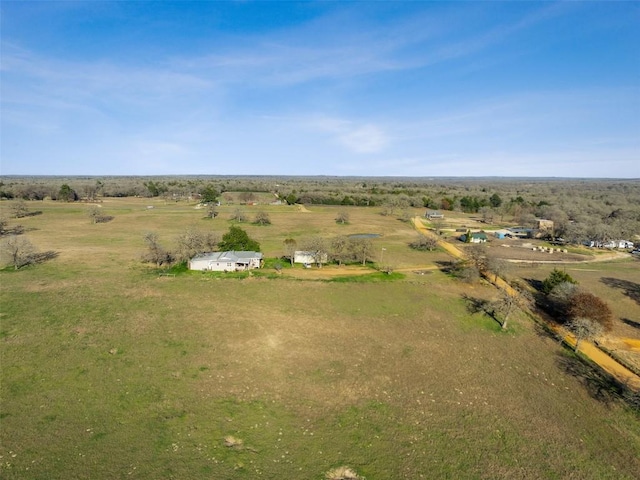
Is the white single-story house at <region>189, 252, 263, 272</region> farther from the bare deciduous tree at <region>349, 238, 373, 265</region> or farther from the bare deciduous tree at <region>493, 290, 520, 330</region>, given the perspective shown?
the bare deciduous tree at <region>493, 290, 520, 330</region>

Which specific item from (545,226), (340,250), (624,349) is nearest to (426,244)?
(340,250)

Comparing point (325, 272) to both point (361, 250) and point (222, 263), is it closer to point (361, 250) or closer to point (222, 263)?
point (361, 250)

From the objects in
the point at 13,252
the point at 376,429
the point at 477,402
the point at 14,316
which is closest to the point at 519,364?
the point at 477,402

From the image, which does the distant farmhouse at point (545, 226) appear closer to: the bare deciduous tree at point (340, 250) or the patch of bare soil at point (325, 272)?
the patch of bare soil at point (325, 272)

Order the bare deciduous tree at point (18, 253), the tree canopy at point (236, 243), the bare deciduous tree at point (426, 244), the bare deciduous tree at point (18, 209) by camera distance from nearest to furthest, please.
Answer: the bare deciduous tree at point (18, 253) < the tree canopy at point (236, 243) < the bare deciduous tree at point (426, 244) < the bare deciduous tree at point (18, 209)

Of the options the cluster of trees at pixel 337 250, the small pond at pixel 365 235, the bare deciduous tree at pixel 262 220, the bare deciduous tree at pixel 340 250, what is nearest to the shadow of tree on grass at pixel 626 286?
the cluster of trees at pixel 337 250

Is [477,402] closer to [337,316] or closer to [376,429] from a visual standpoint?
[376,429]

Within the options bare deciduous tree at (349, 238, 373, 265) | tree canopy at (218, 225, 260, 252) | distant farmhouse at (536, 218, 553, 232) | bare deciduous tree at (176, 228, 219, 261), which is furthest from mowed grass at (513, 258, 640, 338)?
bare deciduous tree at (176, 228, 219, 261)
